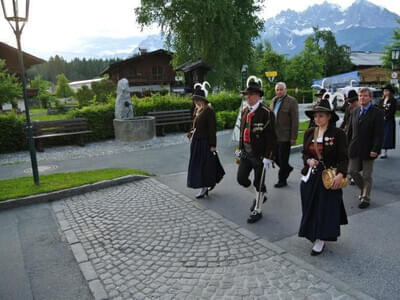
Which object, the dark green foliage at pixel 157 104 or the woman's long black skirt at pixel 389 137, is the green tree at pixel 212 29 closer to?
the dark green foliage at pixel 157 104

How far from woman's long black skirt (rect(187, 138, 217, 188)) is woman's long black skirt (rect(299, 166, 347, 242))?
2426mm

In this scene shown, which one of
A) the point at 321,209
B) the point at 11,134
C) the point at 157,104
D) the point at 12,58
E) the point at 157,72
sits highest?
the point at 12,58

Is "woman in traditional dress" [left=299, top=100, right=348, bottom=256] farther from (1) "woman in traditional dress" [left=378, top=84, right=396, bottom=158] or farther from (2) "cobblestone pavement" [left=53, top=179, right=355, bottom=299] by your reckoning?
(1) "woman in traditional dress" [left=378, top=84, right=396, bottom=158]

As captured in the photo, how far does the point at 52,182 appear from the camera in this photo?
7352 millimetres

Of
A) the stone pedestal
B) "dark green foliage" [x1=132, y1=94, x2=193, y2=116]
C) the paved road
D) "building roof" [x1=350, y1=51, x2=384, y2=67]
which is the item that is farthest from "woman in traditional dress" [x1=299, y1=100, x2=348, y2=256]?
"building roof" [x1=350, y1=51, x2=384, y2=67]

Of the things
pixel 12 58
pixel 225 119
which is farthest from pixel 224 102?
pixel 12 58

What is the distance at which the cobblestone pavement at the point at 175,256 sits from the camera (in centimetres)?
338

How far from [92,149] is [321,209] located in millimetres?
9676

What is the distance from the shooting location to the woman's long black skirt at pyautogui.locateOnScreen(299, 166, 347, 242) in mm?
3877

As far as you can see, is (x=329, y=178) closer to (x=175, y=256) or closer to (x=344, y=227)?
(x=344, y=227)

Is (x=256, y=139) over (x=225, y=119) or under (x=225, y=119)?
over

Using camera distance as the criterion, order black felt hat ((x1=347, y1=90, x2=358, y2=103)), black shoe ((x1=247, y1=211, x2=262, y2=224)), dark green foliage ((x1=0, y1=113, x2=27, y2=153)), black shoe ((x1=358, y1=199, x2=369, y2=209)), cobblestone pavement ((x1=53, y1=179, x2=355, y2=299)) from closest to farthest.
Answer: cobblestone pavement ((x1=53, y1=179, x2=355, y2=299)) → black shoe ((x1=247, y1=211, x2=262, y2=224)) → black shoe ((x1=358, y1=199, x2=369, y2=209)) → black felt hat ((x1=347, y1=90, x2=358, y2=103)) → dark green foliage ((x1=0, y1=113, x2=27, y2=153))

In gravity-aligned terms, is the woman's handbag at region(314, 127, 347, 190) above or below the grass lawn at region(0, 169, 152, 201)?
above

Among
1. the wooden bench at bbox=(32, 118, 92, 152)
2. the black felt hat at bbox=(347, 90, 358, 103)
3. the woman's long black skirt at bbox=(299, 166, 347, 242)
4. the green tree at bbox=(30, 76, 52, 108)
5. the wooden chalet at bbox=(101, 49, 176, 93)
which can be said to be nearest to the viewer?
the woman's long black skirt at bbox=(299, 166, 347, 242)
